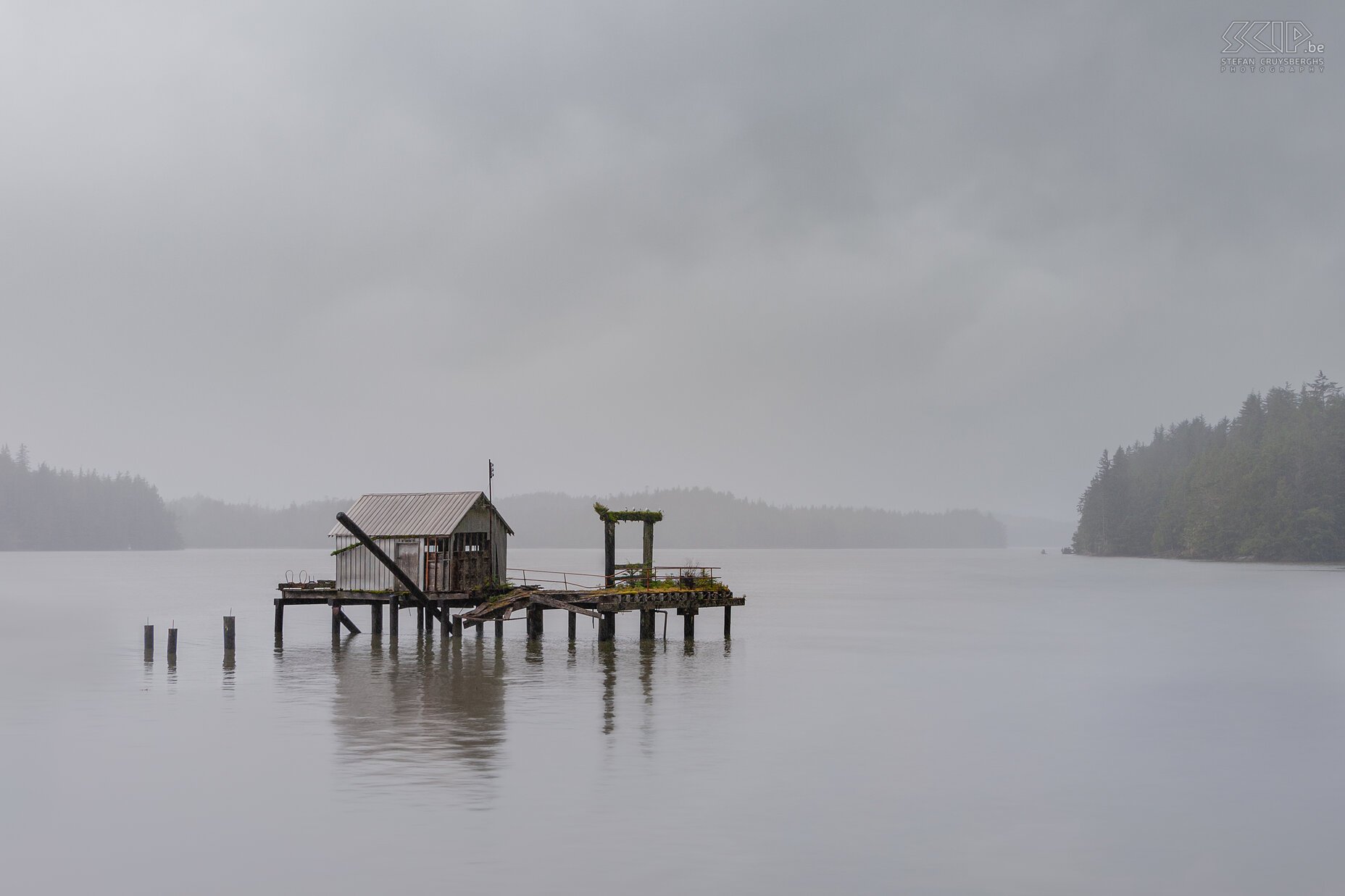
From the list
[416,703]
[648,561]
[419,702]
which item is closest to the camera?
[416,703]

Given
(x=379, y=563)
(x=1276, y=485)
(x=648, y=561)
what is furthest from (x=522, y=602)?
Result: (x=1276, y=485)

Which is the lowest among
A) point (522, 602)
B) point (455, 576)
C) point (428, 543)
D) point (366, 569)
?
point (522, 602)

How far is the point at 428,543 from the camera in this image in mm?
56844

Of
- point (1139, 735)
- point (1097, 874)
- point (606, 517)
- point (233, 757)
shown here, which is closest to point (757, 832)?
point (1097, 874)

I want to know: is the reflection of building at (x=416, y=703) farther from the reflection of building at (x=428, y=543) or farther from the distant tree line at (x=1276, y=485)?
the distant tree line at (x=1276, y=485)

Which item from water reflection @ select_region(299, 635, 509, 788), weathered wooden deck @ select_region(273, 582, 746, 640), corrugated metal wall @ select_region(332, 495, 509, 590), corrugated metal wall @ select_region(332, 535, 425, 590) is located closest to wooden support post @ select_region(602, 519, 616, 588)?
weathered wooden deck @ select_region(273, 582, 746, 640)

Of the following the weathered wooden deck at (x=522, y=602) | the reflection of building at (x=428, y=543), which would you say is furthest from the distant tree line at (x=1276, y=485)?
the reflection of building at (x=428, y=543)

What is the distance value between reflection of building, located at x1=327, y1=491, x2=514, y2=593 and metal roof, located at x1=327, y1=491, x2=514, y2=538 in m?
0.04

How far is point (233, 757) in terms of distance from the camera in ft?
102

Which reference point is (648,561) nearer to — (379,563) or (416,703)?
(379,563)

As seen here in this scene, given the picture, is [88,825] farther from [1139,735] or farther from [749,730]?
[1139,735]

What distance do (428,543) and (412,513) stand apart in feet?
8.12

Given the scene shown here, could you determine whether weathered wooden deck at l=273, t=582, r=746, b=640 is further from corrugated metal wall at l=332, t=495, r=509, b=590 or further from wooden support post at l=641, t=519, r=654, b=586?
wooden support post at l=641, t=519, r=654, b=586

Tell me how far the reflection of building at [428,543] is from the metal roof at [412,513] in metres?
0.04
